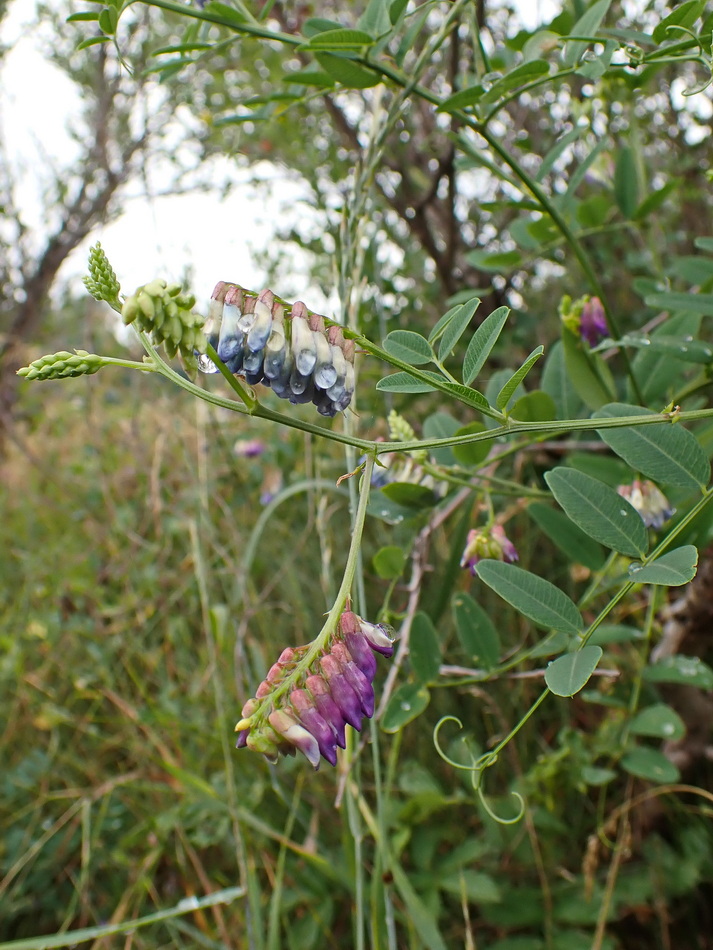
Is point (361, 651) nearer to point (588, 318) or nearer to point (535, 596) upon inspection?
point (535, 596)

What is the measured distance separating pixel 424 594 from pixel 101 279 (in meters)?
1.08

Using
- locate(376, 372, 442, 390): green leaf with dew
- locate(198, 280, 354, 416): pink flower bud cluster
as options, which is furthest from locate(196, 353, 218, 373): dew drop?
locate(376, 372, 442, 390): green leaf with dew

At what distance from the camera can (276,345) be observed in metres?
0.64

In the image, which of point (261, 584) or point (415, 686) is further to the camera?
point (261, 584)

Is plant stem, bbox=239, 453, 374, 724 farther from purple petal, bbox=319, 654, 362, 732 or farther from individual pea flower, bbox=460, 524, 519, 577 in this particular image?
individual pea flower, bbox=460, 524, 519, 577

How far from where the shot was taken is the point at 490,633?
40.3 inches

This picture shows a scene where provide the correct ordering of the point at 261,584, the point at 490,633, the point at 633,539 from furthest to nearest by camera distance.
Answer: the point at 261,584 → the point at 490,633 → the point at 633,539

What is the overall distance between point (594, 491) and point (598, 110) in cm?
131

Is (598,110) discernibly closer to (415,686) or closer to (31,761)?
(415,686)

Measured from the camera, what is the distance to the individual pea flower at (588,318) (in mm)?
1048

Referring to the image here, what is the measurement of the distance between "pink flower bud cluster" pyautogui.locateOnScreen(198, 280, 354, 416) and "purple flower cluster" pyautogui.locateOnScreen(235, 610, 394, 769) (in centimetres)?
19

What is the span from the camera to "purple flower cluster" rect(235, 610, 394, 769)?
566 mm

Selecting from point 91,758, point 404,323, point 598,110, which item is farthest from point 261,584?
point 598,110

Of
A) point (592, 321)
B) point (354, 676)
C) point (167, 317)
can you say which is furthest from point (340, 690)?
point (592, 321)
